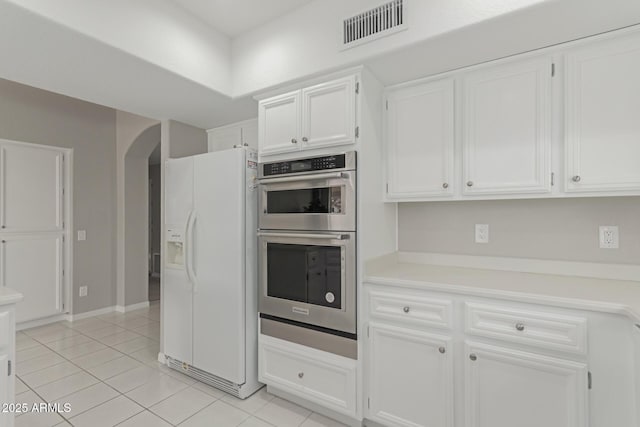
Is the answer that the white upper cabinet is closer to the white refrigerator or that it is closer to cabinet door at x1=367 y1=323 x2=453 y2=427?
the white refrigerator

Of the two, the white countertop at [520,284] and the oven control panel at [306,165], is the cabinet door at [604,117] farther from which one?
the oven control panel at [306,165]

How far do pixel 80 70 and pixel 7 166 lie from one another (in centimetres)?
248

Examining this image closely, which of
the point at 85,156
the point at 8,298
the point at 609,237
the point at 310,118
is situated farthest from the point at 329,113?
the point at 85,156

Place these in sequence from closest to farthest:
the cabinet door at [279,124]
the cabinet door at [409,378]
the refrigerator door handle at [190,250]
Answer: the cabinet door at [409,378] < the cabinet door at [279,124] < the refrigerator door handle at [190,250]

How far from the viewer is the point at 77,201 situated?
407 centimetres

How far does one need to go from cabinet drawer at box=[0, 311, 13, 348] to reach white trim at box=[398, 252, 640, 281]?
230 centimetres

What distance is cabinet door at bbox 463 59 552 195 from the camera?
1.76 metres

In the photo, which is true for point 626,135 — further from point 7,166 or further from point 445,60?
point 7,166

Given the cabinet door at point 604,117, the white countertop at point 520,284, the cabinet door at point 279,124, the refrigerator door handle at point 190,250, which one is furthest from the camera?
the refrigerator door handle at point 190,250

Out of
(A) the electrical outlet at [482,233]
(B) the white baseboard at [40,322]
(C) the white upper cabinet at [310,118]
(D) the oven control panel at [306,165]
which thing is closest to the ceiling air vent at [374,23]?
(C) the white upper cabinet at [310,118]

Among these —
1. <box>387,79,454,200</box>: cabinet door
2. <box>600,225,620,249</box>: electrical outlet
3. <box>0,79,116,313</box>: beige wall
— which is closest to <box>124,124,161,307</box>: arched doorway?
<box>0,79,116,313</box>: beige wall

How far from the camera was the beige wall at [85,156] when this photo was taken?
362cm

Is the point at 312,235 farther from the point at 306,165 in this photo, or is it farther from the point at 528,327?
the point at 528,327

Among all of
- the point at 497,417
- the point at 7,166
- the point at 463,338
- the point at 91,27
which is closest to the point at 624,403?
the point at 497,417
